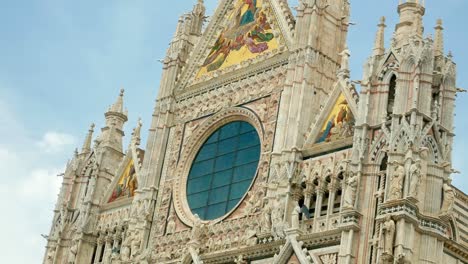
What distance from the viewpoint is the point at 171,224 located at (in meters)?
29.9

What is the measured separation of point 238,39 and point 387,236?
35.5 ft

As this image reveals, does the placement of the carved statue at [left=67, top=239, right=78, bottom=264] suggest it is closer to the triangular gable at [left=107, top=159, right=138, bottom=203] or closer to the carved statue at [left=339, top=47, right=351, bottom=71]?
the triangular gable at [left=107, top=159, right=138, bottom=203]

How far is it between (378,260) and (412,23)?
6795 mm

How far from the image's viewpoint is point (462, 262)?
24.2 meters

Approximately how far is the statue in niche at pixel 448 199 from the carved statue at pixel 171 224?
9.05 m

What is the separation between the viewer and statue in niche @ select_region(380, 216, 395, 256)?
2280 centimetres

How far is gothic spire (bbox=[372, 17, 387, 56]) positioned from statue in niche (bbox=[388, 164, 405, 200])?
3981 millimetres

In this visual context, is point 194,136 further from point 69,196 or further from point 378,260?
point 378,260

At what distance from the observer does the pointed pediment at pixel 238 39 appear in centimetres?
3044

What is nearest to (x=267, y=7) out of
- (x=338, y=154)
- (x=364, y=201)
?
(x=338, y=154)

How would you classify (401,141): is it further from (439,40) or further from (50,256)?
(50,256)

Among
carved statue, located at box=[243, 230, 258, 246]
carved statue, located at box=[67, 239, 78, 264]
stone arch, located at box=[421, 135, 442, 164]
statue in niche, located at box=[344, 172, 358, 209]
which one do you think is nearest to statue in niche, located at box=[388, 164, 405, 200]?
stone arch, located at box=[421, 135, 442, 164]

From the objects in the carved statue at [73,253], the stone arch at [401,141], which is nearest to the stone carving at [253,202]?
the stone arch at [401,141]

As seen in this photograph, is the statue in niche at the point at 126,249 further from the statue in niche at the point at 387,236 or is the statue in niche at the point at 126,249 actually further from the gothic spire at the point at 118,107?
the statue in niche at the point at 387,236
